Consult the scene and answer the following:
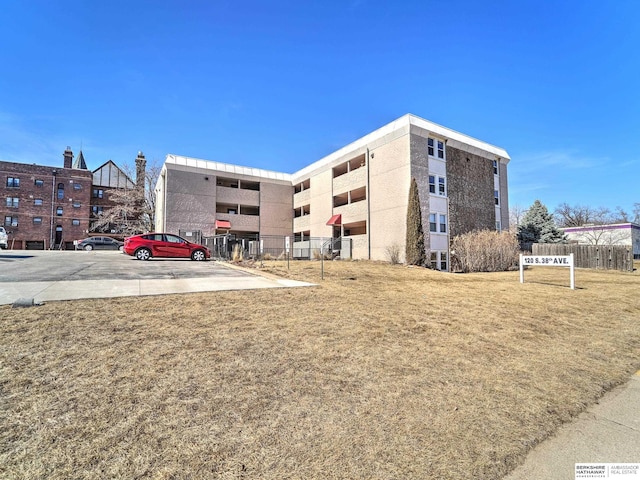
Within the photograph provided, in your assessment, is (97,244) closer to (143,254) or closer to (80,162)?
(143,254)

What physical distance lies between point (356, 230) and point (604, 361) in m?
24.3

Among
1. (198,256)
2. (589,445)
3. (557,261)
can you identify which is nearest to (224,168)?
(198,256)

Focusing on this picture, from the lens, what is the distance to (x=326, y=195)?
29.6 m

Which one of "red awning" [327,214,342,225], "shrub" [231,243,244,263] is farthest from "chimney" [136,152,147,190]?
"shrub" [231,243,244,263]

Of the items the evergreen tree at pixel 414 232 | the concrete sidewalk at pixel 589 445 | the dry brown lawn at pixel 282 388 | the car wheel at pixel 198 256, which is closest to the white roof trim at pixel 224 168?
the car wheel at pixel 198 256

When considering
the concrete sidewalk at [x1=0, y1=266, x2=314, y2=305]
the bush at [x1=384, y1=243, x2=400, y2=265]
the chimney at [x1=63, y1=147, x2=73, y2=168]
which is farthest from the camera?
the chimney at [x1=63, y1=147, x2=73, y2=168]

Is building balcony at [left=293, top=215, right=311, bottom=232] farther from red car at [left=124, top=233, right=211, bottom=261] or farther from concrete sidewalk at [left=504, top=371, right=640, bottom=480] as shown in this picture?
concrete sidewalk at [left=504, top=371, right=640, bottom=480]

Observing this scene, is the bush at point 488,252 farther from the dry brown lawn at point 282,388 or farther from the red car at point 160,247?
the red car at point 160,247

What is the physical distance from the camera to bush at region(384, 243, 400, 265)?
21180 mm

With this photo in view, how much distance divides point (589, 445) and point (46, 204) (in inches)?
2405

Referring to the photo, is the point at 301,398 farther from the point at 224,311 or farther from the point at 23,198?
the point at 23,198

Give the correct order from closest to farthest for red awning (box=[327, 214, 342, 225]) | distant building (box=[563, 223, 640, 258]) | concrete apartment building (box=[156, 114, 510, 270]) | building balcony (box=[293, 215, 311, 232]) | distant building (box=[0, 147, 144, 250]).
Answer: concrete apartment building (box=[156, 114, 510, 270]) → red awning (box=[327, 214, 342, 225]) → building balcony (box=[293, 215, 311, 232]) → distant building (box=[563, 223, 640, 258]) → distant building (box=[0, 147, 144, 250])

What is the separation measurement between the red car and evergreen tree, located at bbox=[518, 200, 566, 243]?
106 ft

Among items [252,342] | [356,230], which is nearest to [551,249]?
[356,230]
